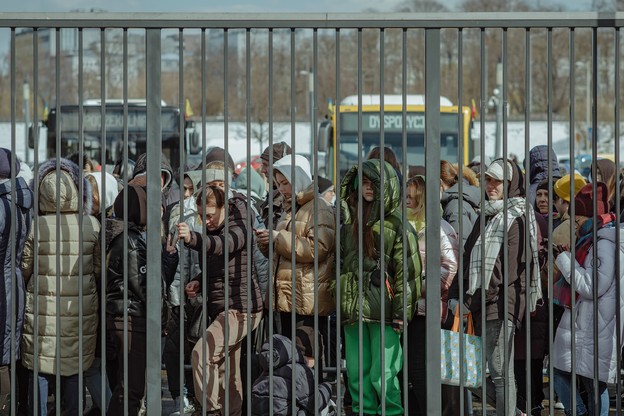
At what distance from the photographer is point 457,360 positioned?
5.40m

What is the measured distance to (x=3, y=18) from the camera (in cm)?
488

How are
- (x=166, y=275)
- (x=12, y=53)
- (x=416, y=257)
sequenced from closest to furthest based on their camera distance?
1. (x=12, y=53)
2. (x=416, y=257)
3. (x=166, y=275)

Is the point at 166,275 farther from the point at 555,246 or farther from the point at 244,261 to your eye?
the point at 555,246

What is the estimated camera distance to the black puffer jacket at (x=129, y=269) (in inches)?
226

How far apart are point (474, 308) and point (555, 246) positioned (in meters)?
0.57

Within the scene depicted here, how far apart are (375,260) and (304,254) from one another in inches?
14.3

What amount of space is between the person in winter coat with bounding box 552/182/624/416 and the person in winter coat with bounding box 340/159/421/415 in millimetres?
778

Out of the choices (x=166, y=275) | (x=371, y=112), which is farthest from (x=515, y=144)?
(x=166, y=275)

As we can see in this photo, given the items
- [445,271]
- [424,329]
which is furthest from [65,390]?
[445,271]

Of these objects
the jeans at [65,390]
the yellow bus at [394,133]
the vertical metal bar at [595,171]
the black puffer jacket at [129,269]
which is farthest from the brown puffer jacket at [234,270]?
the yellow bus at [394,133]

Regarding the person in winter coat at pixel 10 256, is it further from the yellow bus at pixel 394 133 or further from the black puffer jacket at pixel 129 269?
the yellow bus at pixel 394 133

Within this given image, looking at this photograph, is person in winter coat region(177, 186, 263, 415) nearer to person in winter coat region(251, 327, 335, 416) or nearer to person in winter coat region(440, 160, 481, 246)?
person in winter coat region(251, 327, 335, 416)

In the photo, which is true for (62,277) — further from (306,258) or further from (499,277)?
(499,277)

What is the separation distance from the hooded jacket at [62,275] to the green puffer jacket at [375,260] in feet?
4.26
